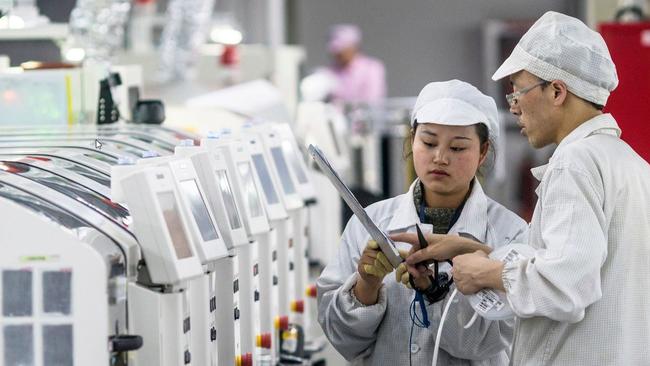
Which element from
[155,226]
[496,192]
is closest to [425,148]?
[155,226]

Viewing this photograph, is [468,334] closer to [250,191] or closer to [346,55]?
[250,191]

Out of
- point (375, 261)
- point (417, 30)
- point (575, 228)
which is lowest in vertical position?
point (417, 30)

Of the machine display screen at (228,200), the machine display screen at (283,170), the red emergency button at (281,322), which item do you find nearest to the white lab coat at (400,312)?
the machine display screen at (228,200)

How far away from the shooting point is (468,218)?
3.43 m

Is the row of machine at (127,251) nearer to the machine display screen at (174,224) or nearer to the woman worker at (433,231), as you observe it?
the machine display screen at (174,224)

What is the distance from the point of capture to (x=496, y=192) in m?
13.7

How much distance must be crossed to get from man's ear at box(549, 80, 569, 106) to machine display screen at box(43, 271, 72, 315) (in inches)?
46.9

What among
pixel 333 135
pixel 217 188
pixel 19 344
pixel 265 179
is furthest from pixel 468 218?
pixel 333 135

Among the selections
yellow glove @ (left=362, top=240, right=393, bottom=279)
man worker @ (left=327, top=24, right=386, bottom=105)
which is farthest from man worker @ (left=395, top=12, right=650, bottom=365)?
man worker @ (left=327, top=24, right=386, bottom=105)

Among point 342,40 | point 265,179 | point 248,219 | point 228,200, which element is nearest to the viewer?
point 228,200

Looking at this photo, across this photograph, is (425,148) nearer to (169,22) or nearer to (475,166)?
(475,166)

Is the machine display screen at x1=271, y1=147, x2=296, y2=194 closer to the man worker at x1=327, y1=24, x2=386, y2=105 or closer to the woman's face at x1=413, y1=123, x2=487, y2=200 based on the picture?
the woman's face at x1=413, y1=123, x2=487, y2=200

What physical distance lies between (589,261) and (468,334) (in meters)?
0.51

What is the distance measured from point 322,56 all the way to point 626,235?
1395 centimetres
